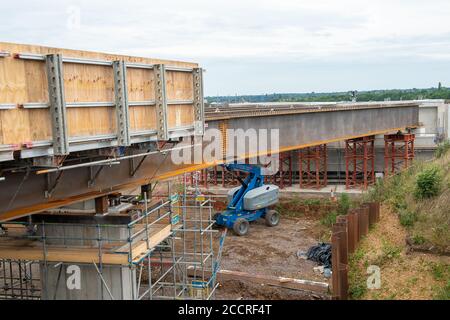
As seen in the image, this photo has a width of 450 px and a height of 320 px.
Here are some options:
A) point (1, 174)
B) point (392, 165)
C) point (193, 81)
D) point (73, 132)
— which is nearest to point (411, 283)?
point (193, 81)

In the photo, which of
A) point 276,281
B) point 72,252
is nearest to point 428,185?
point 276,281

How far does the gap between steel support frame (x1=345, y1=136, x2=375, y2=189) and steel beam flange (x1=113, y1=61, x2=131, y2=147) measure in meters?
25.2

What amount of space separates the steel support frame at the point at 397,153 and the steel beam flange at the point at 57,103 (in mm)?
28964

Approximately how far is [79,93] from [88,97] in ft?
0.83

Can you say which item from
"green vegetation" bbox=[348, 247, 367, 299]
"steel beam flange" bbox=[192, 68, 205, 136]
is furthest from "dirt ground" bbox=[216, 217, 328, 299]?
"steel beam flange" bbox=[192, 68, 205, 136]

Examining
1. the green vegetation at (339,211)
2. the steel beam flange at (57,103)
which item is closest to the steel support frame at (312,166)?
the green vegetation at (339,211)

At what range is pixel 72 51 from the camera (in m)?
9.07

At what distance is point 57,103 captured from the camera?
8.47 meters

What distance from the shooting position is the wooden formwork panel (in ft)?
26.0

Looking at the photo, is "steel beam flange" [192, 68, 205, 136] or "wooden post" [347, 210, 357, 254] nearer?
"steel beam flange" [192, 68, 205, 136]

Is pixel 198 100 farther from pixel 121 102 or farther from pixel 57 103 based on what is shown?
pixel 57 103

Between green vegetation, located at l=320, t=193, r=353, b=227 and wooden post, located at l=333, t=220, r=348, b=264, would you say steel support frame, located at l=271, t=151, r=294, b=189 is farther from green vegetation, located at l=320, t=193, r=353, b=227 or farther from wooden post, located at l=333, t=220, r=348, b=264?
wooden post, located at l=333, t=220, r=348, b=264

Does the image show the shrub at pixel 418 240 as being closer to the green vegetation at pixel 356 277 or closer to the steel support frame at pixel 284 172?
the green vegetation at pixel 356 277
